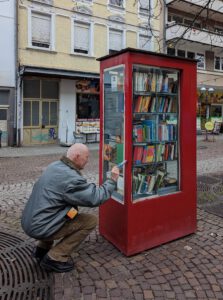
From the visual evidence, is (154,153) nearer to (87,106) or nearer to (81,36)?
(87,106)

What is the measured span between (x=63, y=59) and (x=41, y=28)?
→ 190 centimetres

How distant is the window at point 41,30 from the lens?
59.3ft

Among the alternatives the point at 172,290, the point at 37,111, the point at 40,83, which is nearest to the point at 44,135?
the point at 37,111

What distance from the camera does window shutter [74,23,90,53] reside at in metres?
19.5

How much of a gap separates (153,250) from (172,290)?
95 centimetres

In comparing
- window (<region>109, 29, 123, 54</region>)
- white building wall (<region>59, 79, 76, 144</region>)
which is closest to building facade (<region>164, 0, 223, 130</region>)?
window (<region>109, 29, 123, 54</region>)

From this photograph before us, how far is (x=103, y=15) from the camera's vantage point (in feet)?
66.5

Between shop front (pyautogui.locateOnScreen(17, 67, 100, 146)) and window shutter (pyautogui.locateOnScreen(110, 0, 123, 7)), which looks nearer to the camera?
shop front (pyautogui.locateOnScreen(17, 67, 100, 146))

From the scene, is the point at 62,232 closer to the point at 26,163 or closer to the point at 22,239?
the point at 22,239

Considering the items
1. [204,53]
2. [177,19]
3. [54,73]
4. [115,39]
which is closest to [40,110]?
[54,73]

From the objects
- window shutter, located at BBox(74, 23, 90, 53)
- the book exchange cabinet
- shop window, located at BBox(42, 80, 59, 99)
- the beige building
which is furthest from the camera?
window shutter, located at BBox(74, 23, 90, 53)

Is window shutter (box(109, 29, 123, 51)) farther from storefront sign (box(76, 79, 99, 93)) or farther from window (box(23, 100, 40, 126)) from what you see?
window (box(23, 100, 40, 126))

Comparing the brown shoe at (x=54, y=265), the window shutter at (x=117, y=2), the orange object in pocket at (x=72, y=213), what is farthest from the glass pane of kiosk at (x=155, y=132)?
the window shutter at (x=117, y=2)

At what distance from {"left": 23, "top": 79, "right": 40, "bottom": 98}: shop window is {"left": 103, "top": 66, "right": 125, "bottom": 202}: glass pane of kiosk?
14389 mm
